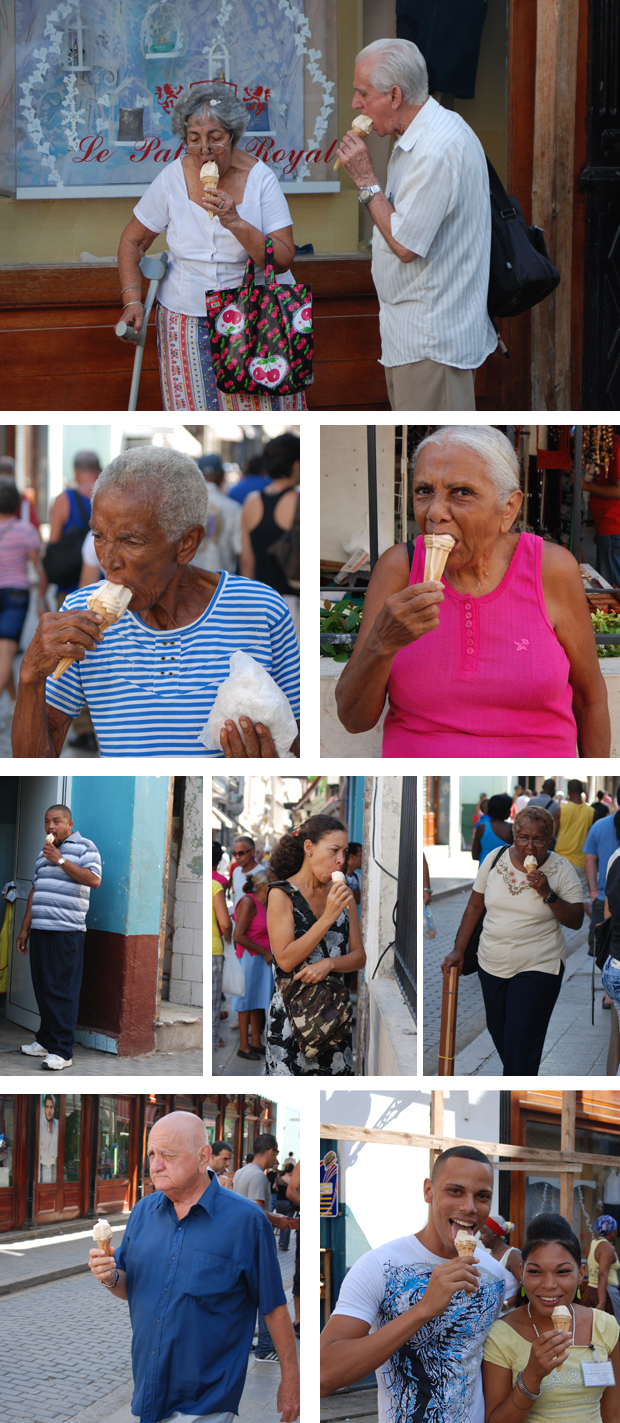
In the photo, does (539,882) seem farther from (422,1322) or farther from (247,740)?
(422,1322)

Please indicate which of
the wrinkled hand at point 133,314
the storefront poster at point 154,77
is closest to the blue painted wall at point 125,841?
the wrinkled hand at point 133,314

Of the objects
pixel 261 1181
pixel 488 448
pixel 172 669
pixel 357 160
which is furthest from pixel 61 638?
pixel 357 160

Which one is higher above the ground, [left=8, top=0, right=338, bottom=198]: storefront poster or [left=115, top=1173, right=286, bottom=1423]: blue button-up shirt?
[left=8, top=0, right=338, bottom=198]: storefront poster

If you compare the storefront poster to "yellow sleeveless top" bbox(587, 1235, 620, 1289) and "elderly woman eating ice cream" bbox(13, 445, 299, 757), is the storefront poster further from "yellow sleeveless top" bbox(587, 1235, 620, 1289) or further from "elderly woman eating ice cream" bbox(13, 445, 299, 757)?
"yellow sleeveless top" bbox(587, 1235, 620, 1289)

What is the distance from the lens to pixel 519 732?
2324mm

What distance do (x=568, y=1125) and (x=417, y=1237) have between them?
358mm

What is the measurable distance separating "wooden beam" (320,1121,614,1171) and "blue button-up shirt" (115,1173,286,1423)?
21 centimetres

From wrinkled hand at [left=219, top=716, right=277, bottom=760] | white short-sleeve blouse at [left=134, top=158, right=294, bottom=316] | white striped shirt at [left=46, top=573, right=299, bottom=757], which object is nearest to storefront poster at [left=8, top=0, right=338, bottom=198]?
white short-sleeve blouse at [left=134, top=158, right=294, bottom=316]

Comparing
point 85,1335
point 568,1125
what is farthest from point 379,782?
point 85,1335

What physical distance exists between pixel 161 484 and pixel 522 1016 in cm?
119

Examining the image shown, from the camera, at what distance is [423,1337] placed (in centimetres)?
223

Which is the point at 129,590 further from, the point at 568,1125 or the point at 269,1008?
the point at 568,1125

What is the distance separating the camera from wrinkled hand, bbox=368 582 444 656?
2.13m

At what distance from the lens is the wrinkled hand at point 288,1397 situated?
225 cm
